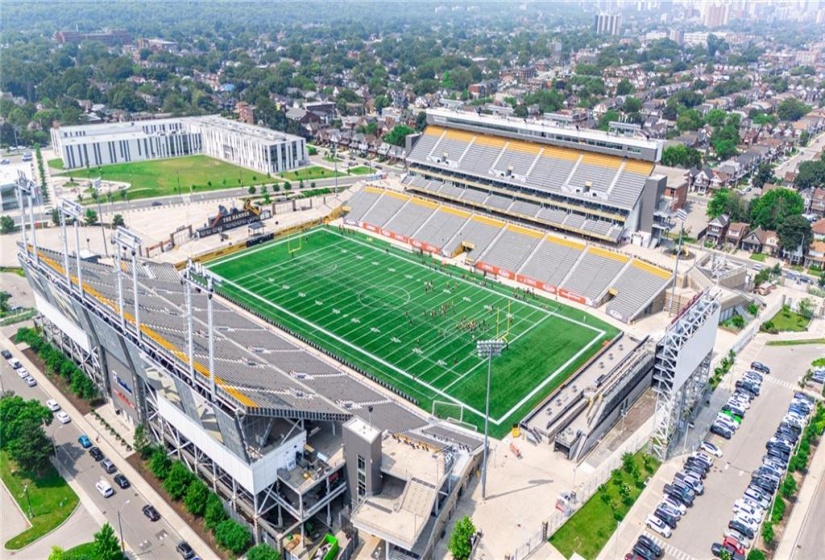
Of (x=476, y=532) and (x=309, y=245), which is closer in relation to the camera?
(x=476, y=532)

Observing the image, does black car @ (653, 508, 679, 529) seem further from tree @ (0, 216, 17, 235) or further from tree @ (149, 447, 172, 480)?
tree @ (0, 216, 17, 235)

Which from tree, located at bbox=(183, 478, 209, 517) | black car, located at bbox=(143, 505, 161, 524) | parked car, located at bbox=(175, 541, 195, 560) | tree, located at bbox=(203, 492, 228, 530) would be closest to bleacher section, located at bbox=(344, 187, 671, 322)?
tree, located at bbox=(203, 492, 228, 530)

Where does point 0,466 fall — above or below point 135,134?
below

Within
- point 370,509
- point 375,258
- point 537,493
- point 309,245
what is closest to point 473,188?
point 375,258

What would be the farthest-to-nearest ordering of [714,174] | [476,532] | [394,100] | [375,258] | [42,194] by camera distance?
[394,100], [714,174], [42,194], [375,258], [476,532]

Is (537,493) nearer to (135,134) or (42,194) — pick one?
(42,194)

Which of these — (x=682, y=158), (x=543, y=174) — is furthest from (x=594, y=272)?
(x=682, y=158)

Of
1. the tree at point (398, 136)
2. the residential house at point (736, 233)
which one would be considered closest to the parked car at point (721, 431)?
the residential house at point (736, 233)
